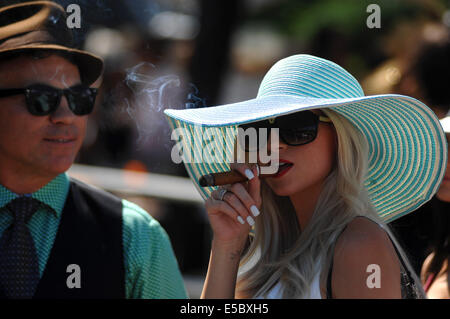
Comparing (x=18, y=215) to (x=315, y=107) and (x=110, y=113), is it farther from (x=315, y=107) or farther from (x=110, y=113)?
(x=315, y=107)

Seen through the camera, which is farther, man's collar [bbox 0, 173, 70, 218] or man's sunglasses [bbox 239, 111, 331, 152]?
man's collar [bbox 0, 173, 70, 218]

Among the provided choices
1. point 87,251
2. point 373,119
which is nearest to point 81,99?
point 87,251

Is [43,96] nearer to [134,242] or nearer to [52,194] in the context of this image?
[52,194]

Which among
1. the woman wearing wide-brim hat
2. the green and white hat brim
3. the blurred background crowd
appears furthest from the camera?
the blurred background crowd

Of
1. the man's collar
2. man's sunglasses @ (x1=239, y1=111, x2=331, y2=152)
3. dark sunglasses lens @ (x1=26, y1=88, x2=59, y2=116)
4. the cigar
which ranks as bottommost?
the man's collar

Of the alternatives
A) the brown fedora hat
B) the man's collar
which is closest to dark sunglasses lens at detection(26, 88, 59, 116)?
the brown fedora hat

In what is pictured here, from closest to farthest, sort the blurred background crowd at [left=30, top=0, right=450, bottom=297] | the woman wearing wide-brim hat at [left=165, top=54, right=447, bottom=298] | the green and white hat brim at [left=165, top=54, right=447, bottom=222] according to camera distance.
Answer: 1. the woman wearing wide-brim hat at [left=165, top=54, right=447, bottom=298]
2. the green and white hat brim at [left=165, top=54, right=447, bottom=222]
3. the blurred background crowd at [left=30, top=0, right=450, bottom=297]

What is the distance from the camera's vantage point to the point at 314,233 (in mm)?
2092

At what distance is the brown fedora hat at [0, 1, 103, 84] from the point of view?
232 centimetres

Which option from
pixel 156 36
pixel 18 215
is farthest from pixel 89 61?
pixel 156 36

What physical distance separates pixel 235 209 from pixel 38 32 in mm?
1088

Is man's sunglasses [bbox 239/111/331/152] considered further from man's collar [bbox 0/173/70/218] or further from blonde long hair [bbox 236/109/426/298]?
man's collar [bbox 0/173/70/218]

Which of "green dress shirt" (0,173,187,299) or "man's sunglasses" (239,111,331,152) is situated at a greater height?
"man's sunglasses" (239,111,331,152)
